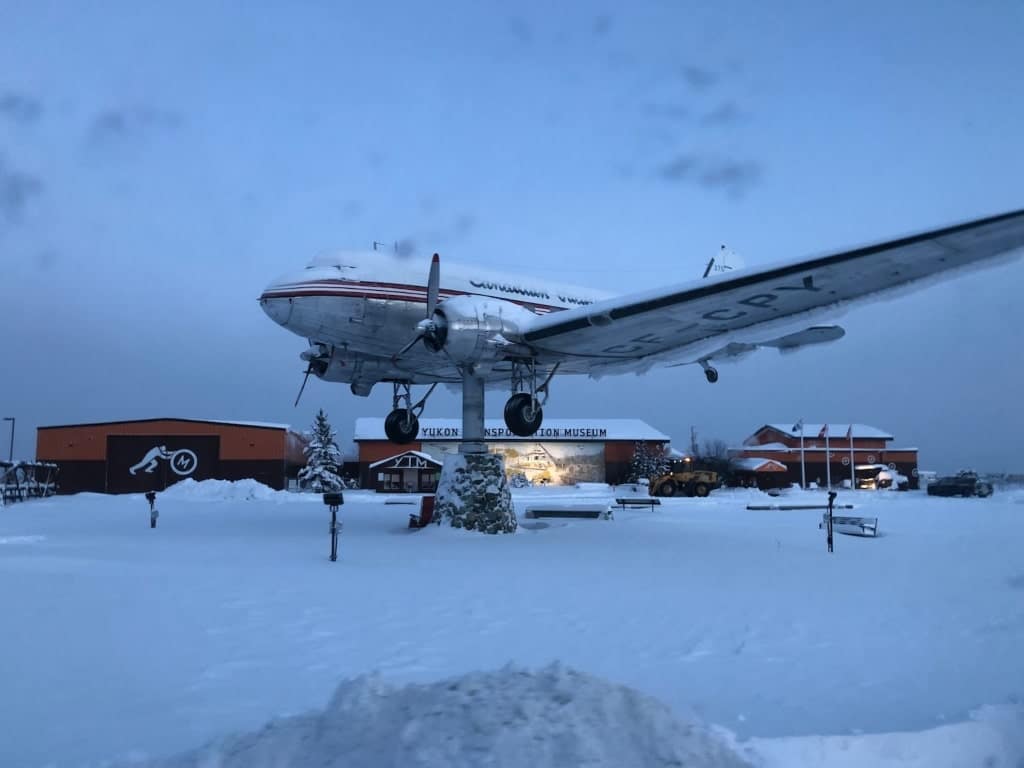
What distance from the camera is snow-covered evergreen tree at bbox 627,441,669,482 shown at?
56.9m

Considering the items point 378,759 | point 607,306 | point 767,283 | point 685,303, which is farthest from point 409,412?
point 378,759

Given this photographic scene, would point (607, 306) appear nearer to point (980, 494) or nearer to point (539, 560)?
point (539, 560)

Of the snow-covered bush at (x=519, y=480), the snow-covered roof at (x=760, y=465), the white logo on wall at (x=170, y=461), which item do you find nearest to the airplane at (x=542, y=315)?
the white logo on wall at (x=170, y=461)

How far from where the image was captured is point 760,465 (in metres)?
59.8

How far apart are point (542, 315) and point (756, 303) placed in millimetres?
5376

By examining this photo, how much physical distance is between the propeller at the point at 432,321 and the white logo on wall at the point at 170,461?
3822 centimetres

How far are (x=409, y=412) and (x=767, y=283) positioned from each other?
11.6 meters

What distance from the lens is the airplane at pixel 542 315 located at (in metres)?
11.3

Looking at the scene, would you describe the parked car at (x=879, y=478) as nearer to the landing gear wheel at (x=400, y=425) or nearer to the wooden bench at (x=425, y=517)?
the landing gear wheel at (x=400, y=425)

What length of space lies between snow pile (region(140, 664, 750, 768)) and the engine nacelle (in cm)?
1162

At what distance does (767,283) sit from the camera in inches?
466

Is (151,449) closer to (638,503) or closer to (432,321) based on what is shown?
(638,503)

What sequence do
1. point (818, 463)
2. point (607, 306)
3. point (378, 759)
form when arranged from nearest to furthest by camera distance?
point (378, 759) → point (607, 306) → point (818, 463)

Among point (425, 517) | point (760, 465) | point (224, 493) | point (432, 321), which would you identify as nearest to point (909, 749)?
point (432, 321)
